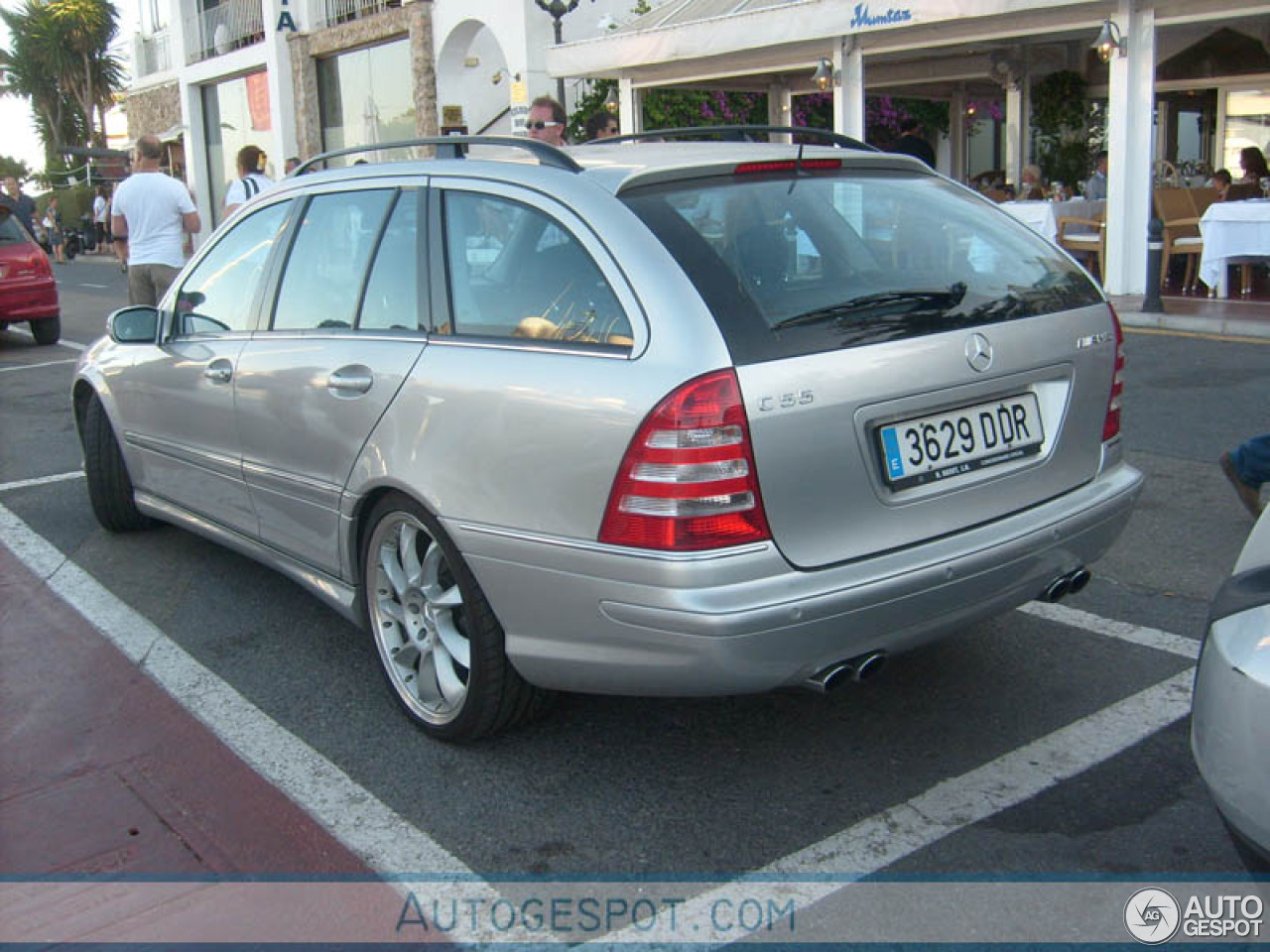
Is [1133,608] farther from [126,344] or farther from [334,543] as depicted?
[126,344]

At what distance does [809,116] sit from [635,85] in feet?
19.3

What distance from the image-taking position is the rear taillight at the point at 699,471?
108 inches

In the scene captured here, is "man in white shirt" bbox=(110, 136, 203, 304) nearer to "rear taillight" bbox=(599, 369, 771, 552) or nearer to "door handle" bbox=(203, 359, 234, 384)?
"door handle" bbox=(203, 359, 234, 384)

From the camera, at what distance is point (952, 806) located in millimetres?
3049

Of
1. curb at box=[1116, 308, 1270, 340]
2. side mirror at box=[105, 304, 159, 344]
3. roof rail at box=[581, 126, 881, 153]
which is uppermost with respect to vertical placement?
roof rail at box=[581, 126, 881, 153]

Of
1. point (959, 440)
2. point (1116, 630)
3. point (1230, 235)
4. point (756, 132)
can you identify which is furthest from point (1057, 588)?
point (1230, 235)

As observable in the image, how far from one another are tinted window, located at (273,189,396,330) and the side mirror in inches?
37.8

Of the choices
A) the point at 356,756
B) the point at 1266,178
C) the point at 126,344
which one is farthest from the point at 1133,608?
the point at 1266,178

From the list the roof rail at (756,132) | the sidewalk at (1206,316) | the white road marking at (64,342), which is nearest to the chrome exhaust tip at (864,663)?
the roof rail at (756,132)

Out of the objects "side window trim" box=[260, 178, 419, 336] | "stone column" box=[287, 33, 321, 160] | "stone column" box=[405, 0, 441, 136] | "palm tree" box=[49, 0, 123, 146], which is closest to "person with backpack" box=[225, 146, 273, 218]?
"side window trim" box=[260, 178, 419, 336]

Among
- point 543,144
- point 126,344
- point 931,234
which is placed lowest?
point 126,344

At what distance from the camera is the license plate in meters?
2.97

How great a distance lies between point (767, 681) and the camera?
281cm

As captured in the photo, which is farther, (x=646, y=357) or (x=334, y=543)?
(x=334, y=543)
